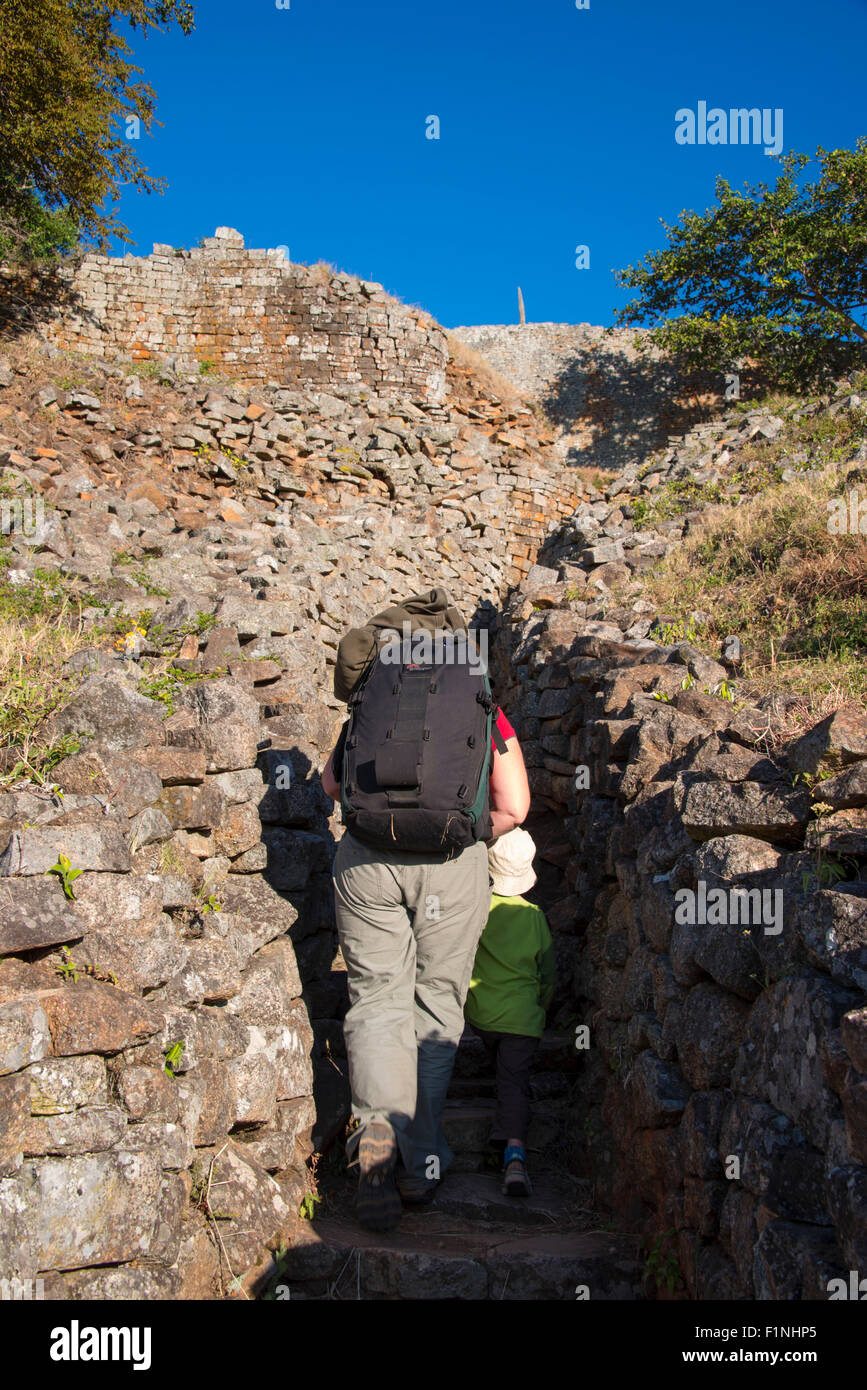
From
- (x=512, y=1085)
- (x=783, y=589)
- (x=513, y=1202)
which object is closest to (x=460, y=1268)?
(x=513, y=1202)

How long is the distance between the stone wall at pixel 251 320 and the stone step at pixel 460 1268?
12.0 metres

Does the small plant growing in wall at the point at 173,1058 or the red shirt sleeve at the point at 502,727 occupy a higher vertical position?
the red shirt sleeve at the point at 502,727

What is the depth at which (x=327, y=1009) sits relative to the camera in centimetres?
430

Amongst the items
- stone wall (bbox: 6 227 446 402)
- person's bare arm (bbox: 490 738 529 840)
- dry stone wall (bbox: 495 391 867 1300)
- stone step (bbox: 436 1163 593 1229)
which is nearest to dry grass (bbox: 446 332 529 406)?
stone wall (bbox: 6 227 446 402)

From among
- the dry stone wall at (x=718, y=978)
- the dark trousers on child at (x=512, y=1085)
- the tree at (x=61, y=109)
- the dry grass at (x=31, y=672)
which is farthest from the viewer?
the tree at (x=61, y=109)

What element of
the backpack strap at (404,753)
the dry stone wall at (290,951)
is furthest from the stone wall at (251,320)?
the backpack strap at (404,753)

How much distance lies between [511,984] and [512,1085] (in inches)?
16.0

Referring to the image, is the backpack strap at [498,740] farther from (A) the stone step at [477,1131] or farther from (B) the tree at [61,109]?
(B) the tree at [61,109]

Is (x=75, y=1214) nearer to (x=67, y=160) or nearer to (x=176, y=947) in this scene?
(x=176, y=947)

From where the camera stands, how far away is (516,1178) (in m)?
3.66

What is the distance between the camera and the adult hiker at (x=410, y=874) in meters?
3.22

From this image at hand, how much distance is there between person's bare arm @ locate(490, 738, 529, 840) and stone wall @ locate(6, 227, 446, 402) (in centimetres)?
1086

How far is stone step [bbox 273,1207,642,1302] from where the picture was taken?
10.1 ft
